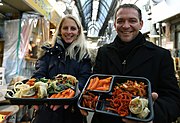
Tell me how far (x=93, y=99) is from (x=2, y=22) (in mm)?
3079

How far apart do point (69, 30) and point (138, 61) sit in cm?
77

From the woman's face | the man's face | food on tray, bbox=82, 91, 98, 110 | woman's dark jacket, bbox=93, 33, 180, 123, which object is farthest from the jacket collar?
the woman's face

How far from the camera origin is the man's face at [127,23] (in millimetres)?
1411

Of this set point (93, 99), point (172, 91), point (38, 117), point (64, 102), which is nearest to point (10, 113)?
point (38, 117)

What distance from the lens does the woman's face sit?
6.26ft

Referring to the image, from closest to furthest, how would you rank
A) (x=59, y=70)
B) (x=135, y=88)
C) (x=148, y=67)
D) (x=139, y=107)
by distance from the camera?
(x=139, y=107) → (x=135, y=88) → (x=148, y=67) → (x=59, y=70)

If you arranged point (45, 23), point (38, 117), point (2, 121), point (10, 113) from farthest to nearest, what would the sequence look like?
1. point (45, 23)
2. point (10, 113)
3. point (2, 121)
4. point (38, 117)

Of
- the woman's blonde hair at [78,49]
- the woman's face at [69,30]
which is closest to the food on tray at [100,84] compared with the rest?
the woman's blonde hair at [78,49]

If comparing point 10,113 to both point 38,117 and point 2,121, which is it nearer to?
point 2,121

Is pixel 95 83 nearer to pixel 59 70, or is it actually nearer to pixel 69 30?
pixel 59 70

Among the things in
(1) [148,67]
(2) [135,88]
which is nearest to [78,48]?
(1) [148,67]

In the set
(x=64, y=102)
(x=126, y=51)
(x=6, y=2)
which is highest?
(x=6, y=2)

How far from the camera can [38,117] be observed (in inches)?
70.4

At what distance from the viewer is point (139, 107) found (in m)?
1.01
